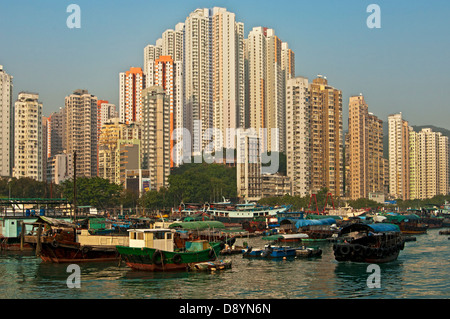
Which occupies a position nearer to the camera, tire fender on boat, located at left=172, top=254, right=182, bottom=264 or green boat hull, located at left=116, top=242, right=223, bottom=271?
green boat hull, located at left=116, top=242, right=223, bottom=271

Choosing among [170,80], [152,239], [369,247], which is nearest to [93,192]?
[170,80]

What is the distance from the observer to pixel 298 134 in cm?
14962

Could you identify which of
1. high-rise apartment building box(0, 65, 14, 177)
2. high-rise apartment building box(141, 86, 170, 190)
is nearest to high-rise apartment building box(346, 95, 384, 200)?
high-rise apartment building box(141, 86, 170, 190)

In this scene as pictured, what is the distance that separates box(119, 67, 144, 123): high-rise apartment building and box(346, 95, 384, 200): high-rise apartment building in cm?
6769

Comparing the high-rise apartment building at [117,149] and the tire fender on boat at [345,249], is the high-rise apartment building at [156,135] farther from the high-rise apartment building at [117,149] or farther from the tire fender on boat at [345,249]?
the tire fender on boat at [345,249]

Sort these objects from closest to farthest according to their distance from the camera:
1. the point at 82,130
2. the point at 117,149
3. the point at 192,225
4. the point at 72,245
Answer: the point at 72,245 < the point at 192,225 < the point at 117,149 < the point at 82,130

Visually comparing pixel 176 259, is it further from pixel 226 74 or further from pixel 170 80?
pixel 226 74

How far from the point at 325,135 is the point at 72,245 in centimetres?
11689

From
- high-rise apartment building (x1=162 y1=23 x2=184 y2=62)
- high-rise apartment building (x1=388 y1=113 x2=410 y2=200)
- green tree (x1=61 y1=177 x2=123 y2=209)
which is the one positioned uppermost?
high-rise apartment building (x1=162 y1=23 x2=184 y2=62)

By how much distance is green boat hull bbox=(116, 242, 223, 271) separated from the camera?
40.3 m

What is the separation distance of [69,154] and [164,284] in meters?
156

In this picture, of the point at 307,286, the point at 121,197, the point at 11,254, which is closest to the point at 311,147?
the point at 121,197

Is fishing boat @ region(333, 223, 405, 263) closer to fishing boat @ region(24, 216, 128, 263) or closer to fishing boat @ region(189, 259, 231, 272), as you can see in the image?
fishing boat @ region(189, 259, 231, 272)
